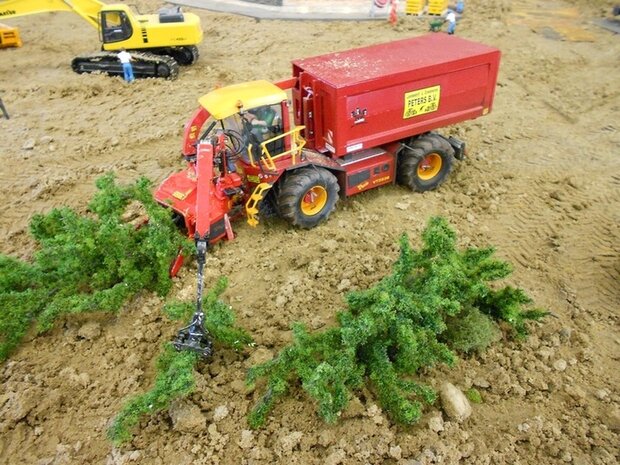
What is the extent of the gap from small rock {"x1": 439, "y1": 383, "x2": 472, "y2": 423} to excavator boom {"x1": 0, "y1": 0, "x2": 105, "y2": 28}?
1131cm

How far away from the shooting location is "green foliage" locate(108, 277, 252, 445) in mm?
4066

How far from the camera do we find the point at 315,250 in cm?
646

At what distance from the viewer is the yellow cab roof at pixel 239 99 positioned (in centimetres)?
588

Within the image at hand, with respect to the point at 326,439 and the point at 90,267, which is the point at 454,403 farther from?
the point at 90,267

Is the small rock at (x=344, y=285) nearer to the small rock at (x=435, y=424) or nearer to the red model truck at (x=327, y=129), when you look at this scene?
the red model truck at (x=327, y=129)

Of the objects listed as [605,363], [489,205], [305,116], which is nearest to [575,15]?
[489,205]

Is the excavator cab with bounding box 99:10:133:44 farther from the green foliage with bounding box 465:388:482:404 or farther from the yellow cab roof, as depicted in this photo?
the green foliage with bounding box 465:388:482:404

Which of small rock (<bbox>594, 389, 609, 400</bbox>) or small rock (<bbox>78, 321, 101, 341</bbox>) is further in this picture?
small rock (<bbox>78, 321, 101, 341</bbox>)

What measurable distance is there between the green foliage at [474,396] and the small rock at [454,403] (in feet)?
0.23

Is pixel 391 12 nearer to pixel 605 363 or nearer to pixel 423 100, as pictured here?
pixel 423 100

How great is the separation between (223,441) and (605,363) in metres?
3.75

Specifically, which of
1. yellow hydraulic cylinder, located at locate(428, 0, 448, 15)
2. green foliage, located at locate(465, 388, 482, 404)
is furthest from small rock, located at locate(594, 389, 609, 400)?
yellow hydraulic cylinder, located at locate(428, 0, 448, 15)

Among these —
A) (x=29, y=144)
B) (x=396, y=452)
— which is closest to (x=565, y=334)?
(x=396, y=452)

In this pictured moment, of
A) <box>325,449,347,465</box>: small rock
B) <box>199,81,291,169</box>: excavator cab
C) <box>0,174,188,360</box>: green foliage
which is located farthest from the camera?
<box>199,81,291,169</box>: excavator cab
